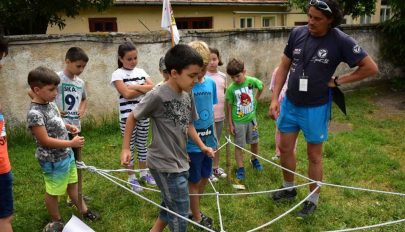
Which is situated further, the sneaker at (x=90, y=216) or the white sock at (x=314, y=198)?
the white sock at (x=314, y=198)

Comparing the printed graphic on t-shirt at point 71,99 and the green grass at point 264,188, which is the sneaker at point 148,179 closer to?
the green grass at point 264,188

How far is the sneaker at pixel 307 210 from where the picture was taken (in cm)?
373

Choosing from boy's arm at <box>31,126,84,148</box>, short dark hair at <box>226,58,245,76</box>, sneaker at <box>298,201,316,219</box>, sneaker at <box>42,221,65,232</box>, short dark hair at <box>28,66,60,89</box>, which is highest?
short dark hair at <box>28,66,60,89</box>

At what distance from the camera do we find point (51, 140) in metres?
2.96

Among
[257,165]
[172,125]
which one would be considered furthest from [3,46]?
[257,165]

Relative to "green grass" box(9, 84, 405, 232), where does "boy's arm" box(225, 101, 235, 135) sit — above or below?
above

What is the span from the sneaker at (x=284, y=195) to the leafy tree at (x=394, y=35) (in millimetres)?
7796

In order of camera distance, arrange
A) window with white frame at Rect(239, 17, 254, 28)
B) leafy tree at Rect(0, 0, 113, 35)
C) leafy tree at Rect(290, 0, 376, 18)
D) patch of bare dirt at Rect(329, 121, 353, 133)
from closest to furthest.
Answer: leafy tree at Rect(0, 0, 113, 35) < patch of bare dirt at Rect(329, 121, 353, 133) < leafy tree at Rect(290, 0, 376, 18) < window with white frame at Rect(239, 17, 254, 28)

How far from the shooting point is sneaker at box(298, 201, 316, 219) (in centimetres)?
373

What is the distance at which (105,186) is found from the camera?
174 inches

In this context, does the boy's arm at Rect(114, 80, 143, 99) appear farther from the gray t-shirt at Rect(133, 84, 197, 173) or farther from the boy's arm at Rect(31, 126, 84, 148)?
the gray t-shirt at Rect(133, 84, 197, 173)

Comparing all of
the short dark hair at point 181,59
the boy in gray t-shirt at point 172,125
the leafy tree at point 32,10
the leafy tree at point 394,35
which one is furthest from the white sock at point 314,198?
the leafy tree at point 394,35

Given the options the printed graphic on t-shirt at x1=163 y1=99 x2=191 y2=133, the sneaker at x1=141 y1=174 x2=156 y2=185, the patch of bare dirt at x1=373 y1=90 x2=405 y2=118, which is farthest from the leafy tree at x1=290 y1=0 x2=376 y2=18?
the printed graphic on t-shirt at x1=163 y1=99 x2=191 y2=133

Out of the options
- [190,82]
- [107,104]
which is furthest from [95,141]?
[190,82]
